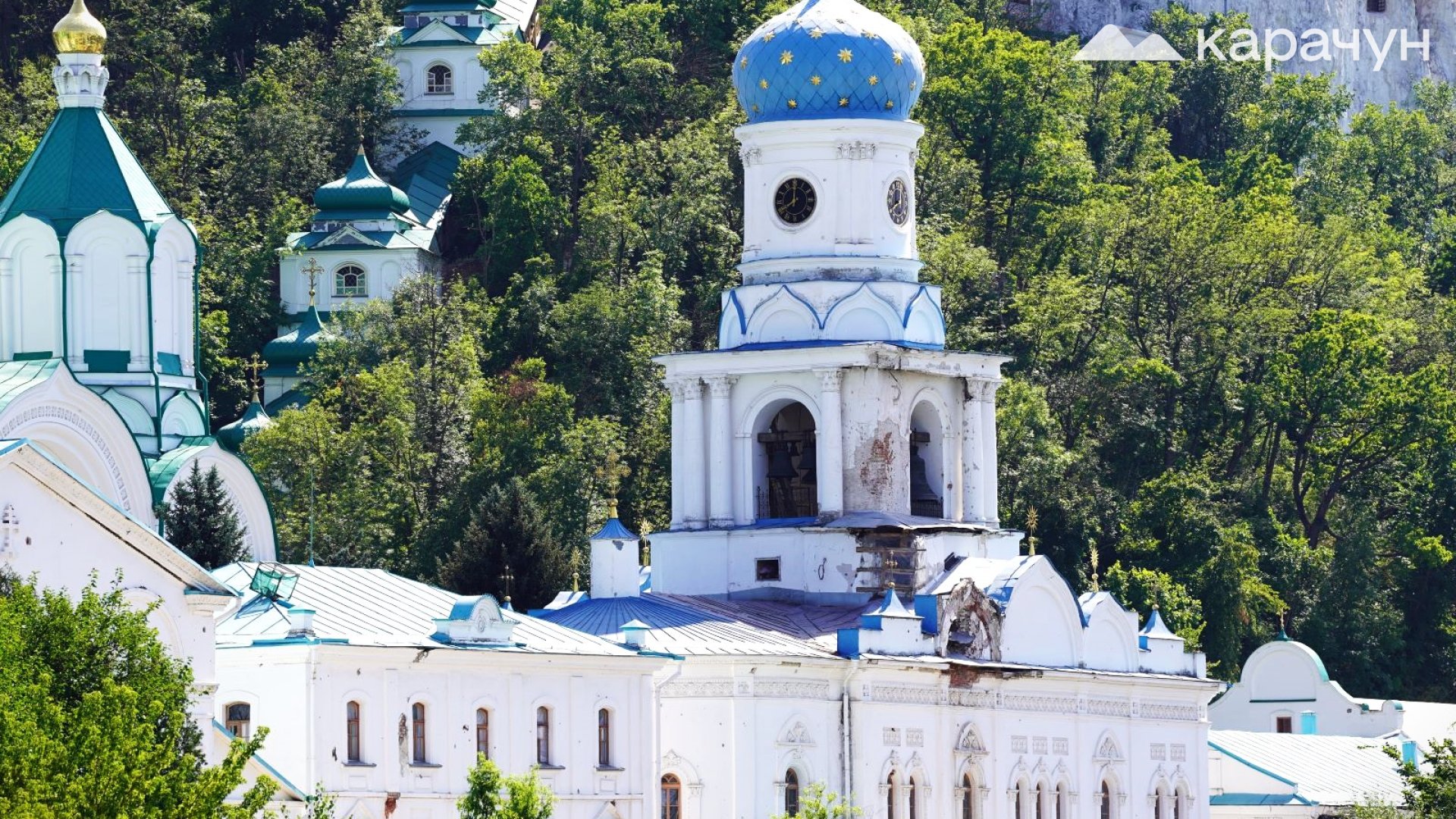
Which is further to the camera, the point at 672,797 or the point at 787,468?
the point at 787,468

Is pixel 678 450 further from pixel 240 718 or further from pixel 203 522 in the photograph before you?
pixel 240 718

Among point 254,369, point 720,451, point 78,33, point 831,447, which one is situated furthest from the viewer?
point 254,369

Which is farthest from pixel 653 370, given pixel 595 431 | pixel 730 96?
pixel 730 96

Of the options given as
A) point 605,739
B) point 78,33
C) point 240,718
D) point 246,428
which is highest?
point 78,33

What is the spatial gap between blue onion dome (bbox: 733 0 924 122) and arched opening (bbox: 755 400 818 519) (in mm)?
4237

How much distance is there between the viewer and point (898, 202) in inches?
2319

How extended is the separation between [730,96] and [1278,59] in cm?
2532

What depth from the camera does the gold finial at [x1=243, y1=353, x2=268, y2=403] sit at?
250 ft

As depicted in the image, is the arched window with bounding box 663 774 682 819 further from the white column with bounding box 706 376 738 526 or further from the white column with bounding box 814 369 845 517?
the white column with bounding box 706 376 738 526

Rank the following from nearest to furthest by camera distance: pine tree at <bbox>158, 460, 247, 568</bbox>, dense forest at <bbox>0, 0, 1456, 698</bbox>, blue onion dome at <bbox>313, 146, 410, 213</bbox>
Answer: pine tree at <bbox>158, 460, 247, 568</bbox>
dense forest at <bbox>0, 0, 1456, 698</bbox>
blue onion dome at <bbox>313, 146, 410, 213</bbox>

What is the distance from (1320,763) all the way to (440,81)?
2812cm

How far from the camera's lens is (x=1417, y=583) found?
270 feet

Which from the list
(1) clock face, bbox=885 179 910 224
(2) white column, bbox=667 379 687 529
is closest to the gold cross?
(2) white column, bbox=667 379 687 529

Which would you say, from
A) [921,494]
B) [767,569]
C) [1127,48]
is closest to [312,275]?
[921,494]
